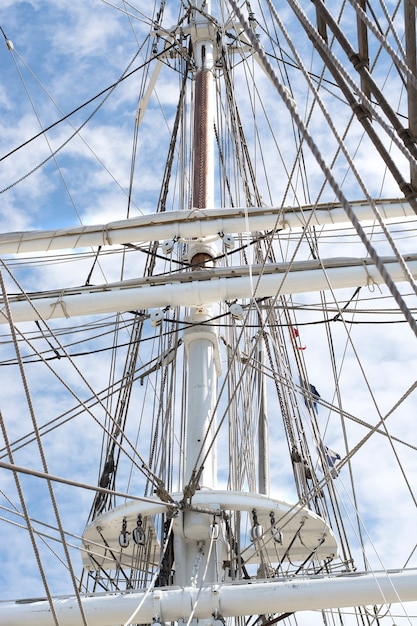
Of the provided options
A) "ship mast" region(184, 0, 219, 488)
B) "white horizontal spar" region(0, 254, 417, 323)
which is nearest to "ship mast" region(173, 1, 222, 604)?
"ship mast" region(184, 0, 219, 488)

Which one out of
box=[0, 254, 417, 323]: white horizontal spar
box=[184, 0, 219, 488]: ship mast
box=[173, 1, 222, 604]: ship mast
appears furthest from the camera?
box=[0, 254, 417, 323]: white horizontal spar

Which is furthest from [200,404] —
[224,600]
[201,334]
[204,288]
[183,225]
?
[183,225]

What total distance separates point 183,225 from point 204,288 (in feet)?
3.33

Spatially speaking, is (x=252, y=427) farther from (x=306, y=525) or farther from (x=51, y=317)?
(x=51, y=317)

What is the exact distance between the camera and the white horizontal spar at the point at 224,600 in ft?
16.4

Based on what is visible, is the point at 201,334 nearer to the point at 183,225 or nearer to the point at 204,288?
the point at 204,288

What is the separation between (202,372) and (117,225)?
7.37ft

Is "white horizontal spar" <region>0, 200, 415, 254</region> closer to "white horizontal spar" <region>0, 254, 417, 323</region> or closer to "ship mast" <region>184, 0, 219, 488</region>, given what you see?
"ship mast" <region>184, 0, 219, 488</region>

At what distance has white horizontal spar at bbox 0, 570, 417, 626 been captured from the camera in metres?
4.99

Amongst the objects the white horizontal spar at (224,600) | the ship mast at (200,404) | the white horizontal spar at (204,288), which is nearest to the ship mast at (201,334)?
the ship mast at (200,404)

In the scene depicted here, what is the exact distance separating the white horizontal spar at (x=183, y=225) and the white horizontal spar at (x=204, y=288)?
0.77 meters

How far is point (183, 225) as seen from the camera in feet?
25.5

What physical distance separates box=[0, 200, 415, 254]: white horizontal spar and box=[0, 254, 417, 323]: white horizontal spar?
77 centimetres

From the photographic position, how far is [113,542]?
6.10m
